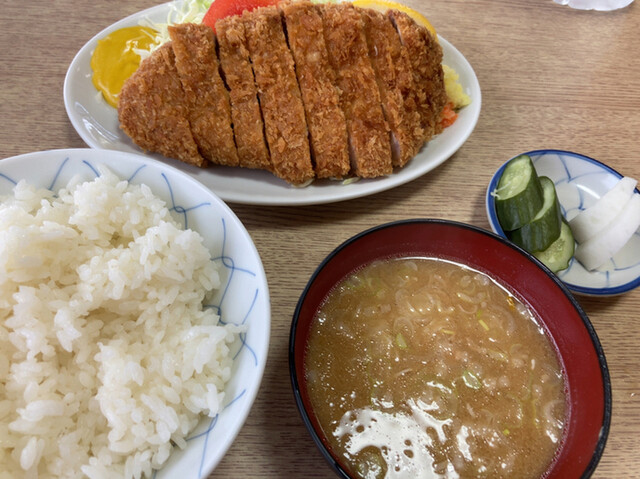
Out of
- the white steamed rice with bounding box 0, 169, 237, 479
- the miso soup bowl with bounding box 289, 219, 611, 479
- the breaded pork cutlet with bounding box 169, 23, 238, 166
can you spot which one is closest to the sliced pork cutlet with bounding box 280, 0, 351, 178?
the breaded pork cutlet with bounding box 169, 23, 238, 166

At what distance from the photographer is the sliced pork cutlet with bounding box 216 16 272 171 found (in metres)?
1.69

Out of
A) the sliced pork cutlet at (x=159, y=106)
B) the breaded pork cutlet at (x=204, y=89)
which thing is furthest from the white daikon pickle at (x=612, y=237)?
the sliced pork cutlet at (x=159, y=106)

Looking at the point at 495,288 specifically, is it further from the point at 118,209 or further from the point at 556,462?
the point at 118,209

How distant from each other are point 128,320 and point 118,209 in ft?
1.03

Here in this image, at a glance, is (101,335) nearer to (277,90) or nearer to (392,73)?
(277,90)

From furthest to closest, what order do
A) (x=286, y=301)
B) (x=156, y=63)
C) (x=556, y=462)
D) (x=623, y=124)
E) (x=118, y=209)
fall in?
(x=623, y=124)
(x=156, y=63)
(x=286, y=301)
(x=118, y=209)
(x=556, y=462)

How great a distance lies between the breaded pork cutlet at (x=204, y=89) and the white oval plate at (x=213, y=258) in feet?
1.47

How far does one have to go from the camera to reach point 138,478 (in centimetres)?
97

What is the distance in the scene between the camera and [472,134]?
212cm

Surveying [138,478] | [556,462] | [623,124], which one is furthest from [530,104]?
[138,478]

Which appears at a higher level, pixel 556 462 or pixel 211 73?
pixel 211 73

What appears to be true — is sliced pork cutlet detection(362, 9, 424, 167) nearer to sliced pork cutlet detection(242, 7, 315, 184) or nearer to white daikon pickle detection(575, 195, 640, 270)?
sliced pork cutlet detection(242, 7, 315, 184)

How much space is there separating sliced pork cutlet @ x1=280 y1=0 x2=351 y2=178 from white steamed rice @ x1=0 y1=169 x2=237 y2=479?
753 mm

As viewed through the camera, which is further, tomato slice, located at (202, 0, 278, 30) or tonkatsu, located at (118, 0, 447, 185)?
tomato slice, located at (202, 0, 278, 30)
